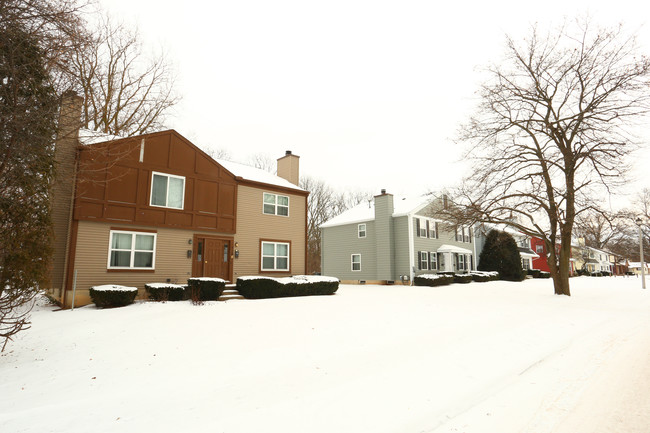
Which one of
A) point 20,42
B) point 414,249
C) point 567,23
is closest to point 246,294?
point 20,42

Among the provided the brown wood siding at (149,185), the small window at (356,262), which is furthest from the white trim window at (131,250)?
the small window at (356,262)

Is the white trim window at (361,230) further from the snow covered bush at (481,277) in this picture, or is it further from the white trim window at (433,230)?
the snow covered bush at (481,277)

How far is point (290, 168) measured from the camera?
22.0 m

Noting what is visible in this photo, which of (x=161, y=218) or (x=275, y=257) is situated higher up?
(x=161, y=218)

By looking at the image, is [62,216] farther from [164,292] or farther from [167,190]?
[164,292]

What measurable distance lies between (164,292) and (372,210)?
2062 centimetres

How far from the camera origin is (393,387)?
205 inches

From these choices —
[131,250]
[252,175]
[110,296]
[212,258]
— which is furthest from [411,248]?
[110,296]

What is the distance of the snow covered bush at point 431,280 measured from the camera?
24.4 meters

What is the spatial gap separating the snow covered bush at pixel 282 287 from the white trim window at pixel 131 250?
3.81 metres

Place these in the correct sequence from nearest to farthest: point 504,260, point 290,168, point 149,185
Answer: point 149,185 → point 290,168 → point 504,260

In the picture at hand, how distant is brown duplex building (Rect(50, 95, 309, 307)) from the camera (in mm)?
13109

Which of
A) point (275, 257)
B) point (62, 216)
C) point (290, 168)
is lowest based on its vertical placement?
point (275, 257)

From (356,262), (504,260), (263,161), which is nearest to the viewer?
(356,262)
